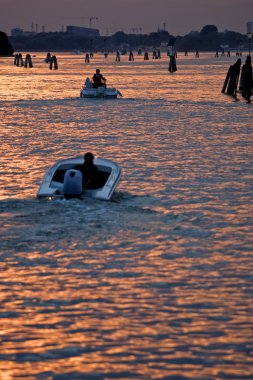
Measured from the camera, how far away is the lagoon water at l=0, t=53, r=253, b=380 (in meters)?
11.1

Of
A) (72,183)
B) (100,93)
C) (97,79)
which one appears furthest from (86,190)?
(100,93)

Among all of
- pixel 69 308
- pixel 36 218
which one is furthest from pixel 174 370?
pixel 36 218

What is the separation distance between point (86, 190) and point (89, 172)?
0.39 meters

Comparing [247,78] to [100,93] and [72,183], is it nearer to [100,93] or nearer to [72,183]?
[100,93]

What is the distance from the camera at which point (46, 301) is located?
1342 centimetres

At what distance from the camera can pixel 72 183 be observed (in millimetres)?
20062

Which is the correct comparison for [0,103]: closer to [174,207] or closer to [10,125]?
[10,125]

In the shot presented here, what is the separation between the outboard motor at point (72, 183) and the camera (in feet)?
65.2

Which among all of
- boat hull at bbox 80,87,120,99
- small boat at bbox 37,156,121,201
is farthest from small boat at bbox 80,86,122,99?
small boat at bbox 37,156,121,201

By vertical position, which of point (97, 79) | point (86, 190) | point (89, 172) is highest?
point (97, 79)

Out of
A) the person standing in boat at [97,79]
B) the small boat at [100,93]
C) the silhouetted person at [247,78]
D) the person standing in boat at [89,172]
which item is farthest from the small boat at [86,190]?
the silhouetted person at [247,78]

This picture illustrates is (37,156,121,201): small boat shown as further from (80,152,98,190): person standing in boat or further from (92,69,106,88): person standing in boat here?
(92,69,106,88): person standing in boat

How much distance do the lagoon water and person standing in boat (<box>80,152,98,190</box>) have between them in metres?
0.61

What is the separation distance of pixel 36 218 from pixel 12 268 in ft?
13.6
